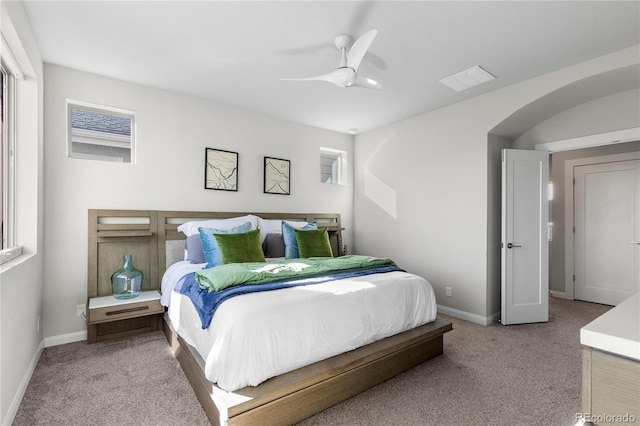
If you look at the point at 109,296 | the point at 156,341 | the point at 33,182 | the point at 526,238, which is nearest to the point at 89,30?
the point at 33,182

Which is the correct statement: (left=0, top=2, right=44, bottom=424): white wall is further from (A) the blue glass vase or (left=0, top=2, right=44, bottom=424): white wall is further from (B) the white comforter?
(B) the white comforter

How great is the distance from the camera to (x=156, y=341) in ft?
10.1

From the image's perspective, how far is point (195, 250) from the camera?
3.27 metres

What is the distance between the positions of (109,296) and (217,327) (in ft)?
6.81

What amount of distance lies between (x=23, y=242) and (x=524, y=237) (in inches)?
199

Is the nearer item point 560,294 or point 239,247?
point 239,247

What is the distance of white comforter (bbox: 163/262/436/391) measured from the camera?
1744mm

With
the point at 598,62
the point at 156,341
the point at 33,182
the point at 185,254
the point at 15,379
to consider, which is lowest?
the point at 156,341

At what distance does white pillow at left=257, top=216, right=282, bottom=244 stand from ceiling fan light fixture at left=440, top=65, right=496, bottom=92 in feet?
8.46

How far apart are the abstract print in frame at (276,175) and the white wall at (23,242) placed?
242cm

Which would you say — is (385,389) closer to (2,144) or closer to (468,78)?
(468,78)

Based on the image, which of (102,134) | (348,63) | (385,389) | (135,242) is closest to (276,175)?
(135,242)

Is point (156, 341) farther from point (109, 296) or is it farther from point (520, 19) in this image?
point (520, 19)

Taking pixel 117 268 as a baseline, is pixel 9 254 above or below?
above
